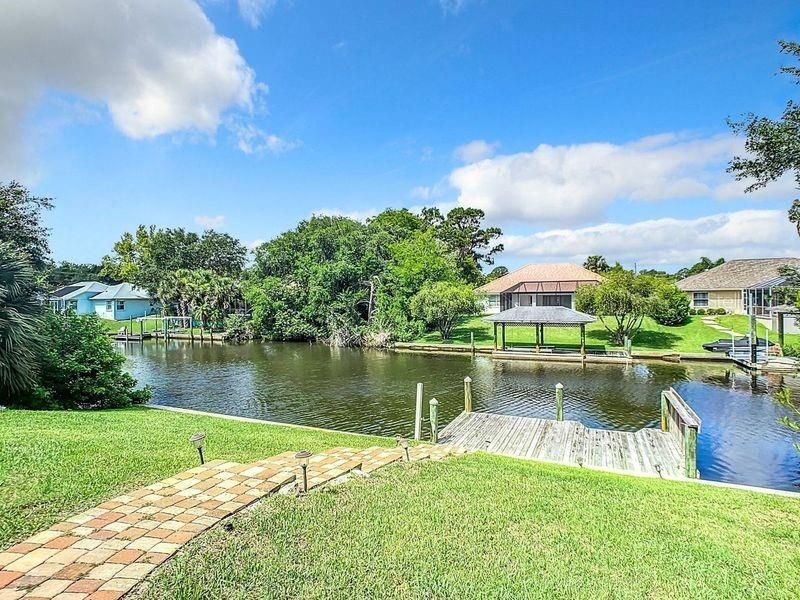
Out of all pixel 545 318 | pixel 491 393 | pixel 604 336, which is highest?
pixel 545 318

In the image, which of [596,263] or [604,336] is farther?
[596,263]

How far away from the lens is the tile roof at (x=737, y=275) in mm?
36375

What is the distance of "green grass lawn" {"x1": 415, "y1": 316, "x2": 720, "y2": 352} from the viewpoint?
2830 cm

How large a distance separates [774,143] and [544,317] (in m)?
17.3

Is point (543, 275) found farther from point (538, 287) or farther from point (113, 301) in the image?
point (113, 301)

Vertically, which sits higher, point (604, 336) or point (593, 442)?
point (604, 336)

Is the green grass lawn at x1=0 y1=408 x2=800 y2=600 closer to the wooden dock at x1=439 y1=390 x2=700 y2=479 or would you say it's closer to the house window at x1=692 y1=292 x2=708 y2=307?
the wooden dock at x1=439 y1=390 x2=700 y2=479

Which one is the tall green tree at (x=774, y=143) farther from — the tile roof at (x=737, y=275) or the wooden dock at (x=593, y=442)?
the tile roof at (x=737, y=275)

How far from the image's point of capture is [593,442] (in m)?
10.5

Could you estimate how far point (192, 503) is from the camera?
13.5ft

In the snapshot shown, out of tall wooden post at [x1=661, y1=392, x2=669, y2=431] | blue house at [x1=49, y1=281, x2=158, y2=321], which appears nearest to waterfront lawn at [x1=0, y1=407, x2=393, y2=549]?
tall wooden post at [x1=661, y1=392, x2=669, y2=431]

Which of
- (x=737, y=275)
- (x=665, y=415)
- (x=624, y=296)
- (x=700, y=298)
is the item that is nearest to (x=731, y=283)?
(x=737, y=275)

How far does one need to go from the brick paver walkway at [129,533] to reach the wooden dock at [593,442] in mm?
6026

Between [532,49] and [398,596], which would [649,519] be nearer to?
[398,596]
